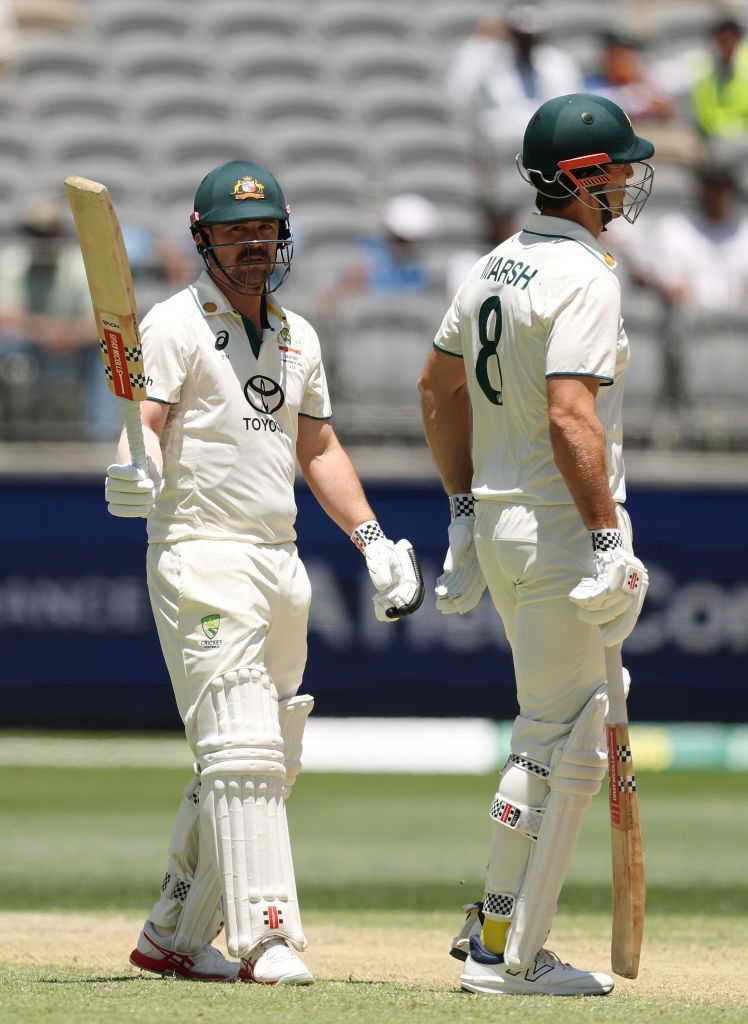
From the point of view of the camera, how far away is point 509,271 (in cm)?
488

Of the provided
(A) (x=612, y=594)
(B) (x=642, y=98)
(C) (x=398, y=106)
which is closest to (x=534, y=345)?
(A) (x=612, y=594)

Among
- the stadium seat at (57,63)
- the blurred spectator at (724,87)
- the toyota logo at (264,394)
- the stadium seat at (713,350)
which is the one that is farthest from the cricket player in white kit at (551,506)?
the stadium seat at (57,63)

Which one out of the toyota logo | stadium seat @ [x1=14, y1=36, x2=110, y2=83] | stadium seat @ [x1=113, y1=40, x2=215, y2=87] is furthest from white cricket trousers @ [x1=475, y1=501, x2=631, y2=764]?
stadium seat @ [x1=113, y1=40, x2=215, y2=87]

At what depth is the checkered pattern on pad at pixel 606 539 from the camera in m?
4.61

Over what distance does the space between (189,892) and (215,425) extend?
130cm

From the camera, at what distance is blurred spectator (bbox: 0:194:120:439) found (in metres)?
11.2

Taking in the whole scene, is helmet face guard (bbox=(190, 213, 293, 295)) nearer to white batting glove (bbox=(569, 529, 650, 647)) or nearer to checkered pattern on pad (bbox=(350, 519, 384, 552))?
checkered pattern on pad (bbox=(350, 519, 384, 552))

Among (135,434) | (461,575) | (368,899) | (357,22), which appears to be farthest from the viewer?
(357,22)

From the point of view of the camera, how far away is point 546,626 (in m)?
4.79

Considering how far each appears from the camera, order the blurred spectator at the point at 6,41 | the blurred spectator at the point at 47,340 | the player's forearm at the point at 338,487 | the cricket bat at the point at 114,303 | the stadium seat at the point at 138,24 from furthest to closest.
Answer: the stadium seat at the point at 138,24
the blurred spectator at the point at 6,41
the blurred spectator at the point at 47,340
the player's forearm at the point at 338,487
the cricket bat at the point at 114,303

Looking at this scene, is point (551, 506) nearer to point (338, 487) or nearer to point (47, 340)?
point (338, 487)

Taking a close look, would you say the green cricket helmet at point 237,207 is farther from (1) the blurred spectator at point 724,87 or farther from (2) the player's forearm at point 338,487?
(1) the blurred spectator at point 724,87

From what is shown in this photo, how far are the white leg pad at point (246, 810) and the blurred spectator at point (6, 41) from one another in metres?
11.0

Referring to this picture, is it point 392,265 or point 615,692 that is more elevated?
point 392,265
